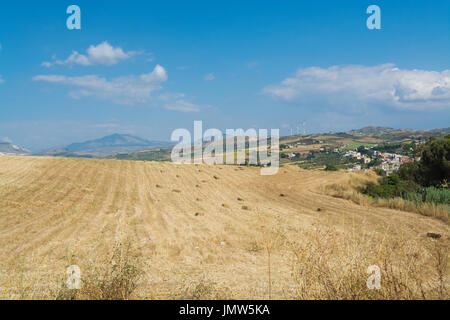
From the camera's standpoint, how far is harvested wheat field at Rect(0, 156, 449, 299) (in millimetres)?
4262

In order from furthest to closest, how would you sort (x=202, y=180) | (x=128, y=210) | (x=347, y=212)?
(x=202, y=180) < (x=347, y=212) < (x=128, y=210)

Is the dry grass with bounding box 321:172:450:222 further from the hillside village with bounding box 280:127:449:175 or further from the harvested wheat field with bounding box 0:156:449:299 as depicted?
the hillside village with bounding box 280:127:449:175

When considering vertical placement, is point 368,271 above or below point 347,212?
above

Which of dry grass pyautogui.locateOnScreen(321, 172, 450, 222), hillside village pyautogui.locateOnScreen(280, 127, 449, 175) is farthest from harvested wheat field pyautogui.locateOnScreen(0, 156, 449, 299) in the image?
hillside village pyautogui.locateOnScreen(280, 127, 449, 175)

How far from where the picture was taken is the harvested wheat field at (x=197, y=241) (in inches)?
168

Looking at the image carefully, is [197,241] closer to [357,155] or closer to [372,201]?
[372,201]

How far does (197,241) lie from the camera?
27.1ft

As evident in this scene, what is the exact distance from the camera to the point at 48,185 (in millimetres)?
13734

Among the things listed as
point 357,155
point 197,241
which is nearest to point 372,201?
point 197,241

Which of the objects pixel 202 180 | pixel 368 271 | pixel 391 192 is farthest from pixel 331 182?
pixel 368 271

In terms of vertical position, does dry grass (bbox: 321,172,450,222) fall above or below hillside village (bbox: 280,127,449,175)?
below

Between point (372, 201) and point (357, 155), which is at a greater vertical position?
point (357, 155)
